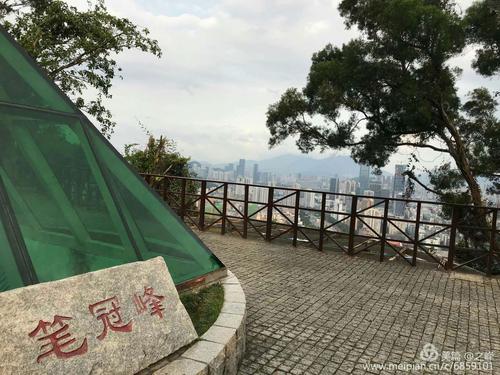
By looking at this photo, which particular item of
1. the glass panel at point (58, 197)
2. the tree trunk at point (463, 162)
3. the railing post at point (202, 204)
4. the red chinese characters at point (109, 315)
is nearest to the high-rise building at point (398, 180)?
the tree trunk at point (463, 162)

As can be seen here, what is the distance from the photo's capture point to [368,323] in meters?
4.66

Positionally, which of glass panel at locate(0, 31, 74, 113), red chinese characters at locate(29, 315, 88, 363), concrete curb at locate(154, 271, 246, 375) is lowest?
concrete curb at locate(154, 271, 246, 375)

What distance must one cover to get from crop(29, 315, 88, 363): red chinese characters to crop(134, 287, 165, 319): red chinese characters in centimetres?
52

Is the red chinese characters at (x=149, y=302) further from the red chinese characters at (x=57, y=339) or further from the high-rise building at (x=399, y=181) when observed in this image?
the high-rise building at (x=399, y=181)

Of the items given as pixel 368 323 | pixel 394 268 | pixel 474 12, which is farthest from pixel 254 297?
pixel 474 12

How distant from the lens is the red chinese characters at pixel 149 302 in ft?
9.77

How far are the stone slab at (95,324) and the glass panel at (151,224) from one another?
0.59 metres

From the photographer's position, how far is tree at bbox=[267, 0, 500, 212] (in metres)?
9.18

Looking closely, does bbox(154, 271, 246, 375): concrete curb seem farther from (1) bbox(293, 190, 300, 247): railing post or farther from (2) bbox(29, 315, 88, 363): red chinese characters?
(1) bbox(293, 190, 300, 247): railing post

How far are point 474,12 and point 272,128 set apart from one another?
19.2ft

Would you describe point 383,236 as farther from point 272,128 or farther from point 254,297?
point 272,128

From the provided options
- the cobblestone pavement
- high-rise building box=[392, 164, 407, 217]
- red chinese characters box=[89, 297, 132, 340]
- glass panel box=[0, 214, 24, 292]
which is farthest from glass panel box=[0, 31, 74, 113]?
high-rise building box=[392, 164, 407, 217]

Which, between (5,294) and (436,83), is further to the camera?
(436,83)

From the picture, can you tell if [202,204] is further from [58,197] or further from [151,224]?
[58,197]
